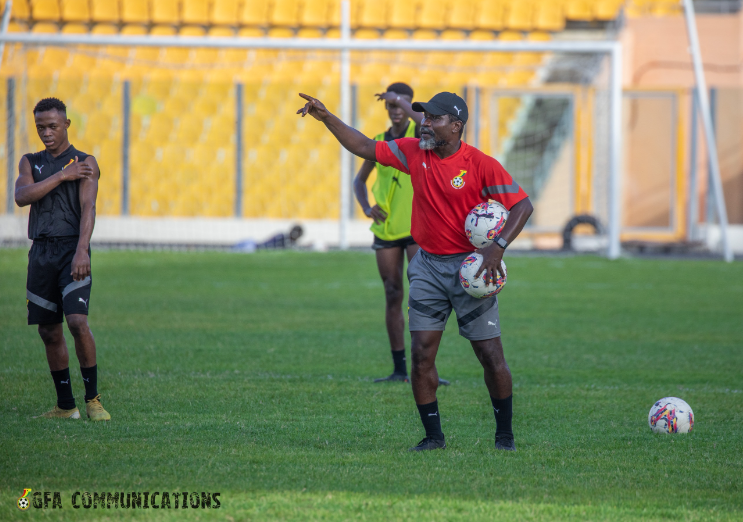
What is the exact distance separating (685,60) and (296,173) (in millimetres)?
11542

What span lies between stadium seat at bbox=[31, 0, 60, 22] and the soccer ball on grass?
23.1m

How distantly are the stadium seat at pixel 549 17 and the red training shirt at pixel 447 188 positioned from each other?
895 inches

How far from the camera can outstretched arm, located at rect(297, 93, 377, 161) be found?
4.89 metres

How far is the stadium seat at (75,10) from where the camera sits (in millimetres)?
25047

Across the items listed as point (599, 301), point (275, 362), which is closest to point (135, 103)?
point (599, 301)

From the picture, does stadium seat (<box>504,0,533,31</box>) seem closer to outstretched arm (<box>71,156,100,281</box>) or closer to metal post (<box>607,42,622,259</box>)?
metal post (<box>607,42,622,259</box>)

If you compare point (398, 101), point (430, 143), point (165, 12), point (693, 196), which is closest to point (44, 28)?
point (165, 12)

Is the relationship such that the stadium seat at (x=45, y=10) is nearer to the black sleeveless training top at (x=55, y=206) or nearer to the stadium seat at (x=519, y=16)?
the stadium seat at (x=519, y=16)

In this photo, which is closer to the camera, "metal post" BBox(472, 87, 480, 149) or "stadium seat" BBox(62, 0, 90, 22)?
"metal post" BBox(472, 87, 480, 149)

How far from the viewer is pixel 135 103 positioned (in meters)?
22.1

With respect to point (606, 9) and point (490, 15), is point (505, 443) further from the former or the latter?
point (606, 9)

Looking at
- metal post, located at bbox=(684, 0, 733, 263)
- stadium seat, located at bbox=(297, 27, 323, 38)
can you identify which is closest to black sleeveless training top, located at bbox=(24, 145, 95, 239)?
metal post, located at bbox=(684, 0, 733, 263)

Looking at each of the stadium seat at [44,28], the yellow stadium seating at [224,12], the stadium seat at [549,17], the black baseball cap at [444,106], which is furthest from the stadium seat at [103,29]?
the black baseball cap at [444,106]

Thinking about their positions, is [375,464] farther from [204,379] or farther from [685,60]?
[685,60]
